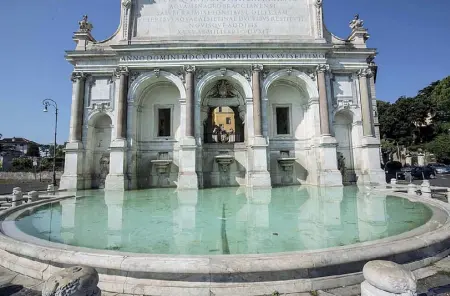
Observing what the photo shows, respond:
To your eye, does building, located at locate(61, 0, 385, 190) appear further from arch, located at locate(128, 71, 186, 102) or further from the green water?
the green water

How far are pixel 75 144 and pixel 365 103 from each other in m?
19.3

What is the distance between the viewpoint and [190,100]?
53.2ft

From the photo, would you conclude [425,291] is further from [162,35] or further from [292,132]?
[162,35]

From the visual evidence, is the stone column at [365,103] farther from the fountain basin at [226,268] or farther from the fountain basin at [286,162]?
the fountain basin at [226,268]

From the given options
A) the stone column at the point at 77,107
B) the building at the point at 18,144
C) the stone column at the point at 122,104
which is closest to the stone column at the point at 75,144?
the stone column at the point at 77,107

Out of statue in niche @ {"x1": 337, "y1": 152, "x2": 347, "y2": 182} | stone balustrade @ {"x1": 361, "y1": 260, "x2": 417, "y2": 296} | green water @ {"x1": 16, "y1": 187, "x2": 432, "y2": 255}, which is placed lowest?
green water @ {"x1": 16, "y1": 187, "x2": 432, "y2": 255}

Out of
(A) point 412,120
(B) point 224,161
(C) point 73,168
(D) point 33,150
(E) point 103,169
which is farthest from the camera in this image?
(D) point 33,150

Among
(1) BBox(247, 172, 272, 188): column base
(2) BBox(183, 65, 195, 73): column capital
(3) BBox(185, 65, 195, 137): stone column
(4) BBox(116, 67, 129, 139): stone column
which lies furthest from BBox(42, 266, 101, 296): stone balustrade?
(2) BBox(183, 65, 195, 73): column capital

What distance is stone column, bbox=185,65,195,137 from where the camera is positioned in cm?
1593

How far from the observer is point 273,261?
3162 mm

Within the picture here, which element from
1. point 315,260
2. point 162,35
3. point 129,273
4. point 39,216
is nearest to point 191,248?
point 129,273

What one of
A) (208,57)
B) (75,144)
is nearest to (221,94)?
(208,57)

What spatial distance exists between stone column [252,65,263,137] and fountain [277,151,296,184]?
2671mm

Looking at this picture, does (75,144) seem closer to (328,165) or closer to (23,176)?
(328,165)
